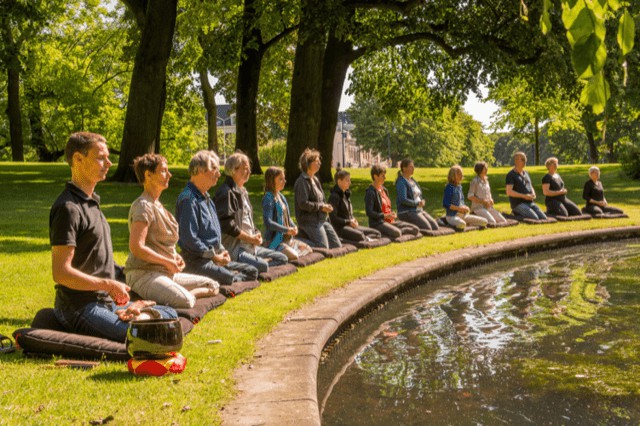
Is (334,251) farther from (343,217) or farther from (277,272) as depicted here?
(277,272)

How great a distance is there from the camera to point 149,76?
76.6 ft

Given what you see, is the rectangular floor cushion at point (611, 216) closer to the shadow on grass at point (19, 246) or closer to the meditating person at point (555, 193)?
the meditating person at point (555, 193)

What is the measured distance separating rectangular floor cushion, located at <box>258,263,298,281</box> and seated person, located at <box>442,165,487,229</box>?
22.0 feet

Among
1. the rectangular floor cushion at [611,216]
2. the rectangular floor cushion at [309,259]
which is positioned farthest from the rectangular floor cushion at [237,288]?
the rectangular floor cushion at [611,216]

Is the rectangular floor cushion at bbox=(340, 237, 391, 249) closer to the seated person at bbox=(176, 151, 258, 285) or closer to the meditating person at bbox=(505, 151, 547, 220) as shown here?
the seated person at bbox=(176, 151, 258, 285)

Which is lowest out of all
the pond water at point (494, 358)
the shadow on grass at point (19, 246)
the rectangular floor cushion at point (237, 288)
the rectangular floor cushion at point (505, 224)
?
the pond water at point (494, 358)

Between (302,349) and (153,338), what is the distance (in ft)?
4.64

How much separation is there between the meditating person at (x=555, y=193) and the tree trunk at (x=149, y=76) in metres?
11.5

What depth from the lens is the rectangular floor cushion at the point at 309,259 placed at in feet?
37.7

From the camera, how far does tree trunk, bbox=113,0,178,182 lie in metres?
23.2

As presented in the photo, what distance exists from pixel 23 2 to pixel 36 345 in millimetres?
20623

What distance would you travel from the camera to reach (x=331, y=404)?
232 inches

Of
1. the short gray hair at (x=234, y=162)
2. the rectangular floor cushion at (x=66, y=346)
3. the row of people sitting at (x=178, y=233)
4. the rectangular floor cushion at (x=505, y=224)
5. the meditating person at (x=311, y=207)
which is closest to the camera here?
the rectangular floor cushion at (x=66, y=346)

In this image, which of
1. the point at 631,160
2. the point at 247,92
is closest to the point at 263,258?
the point at 247,92
